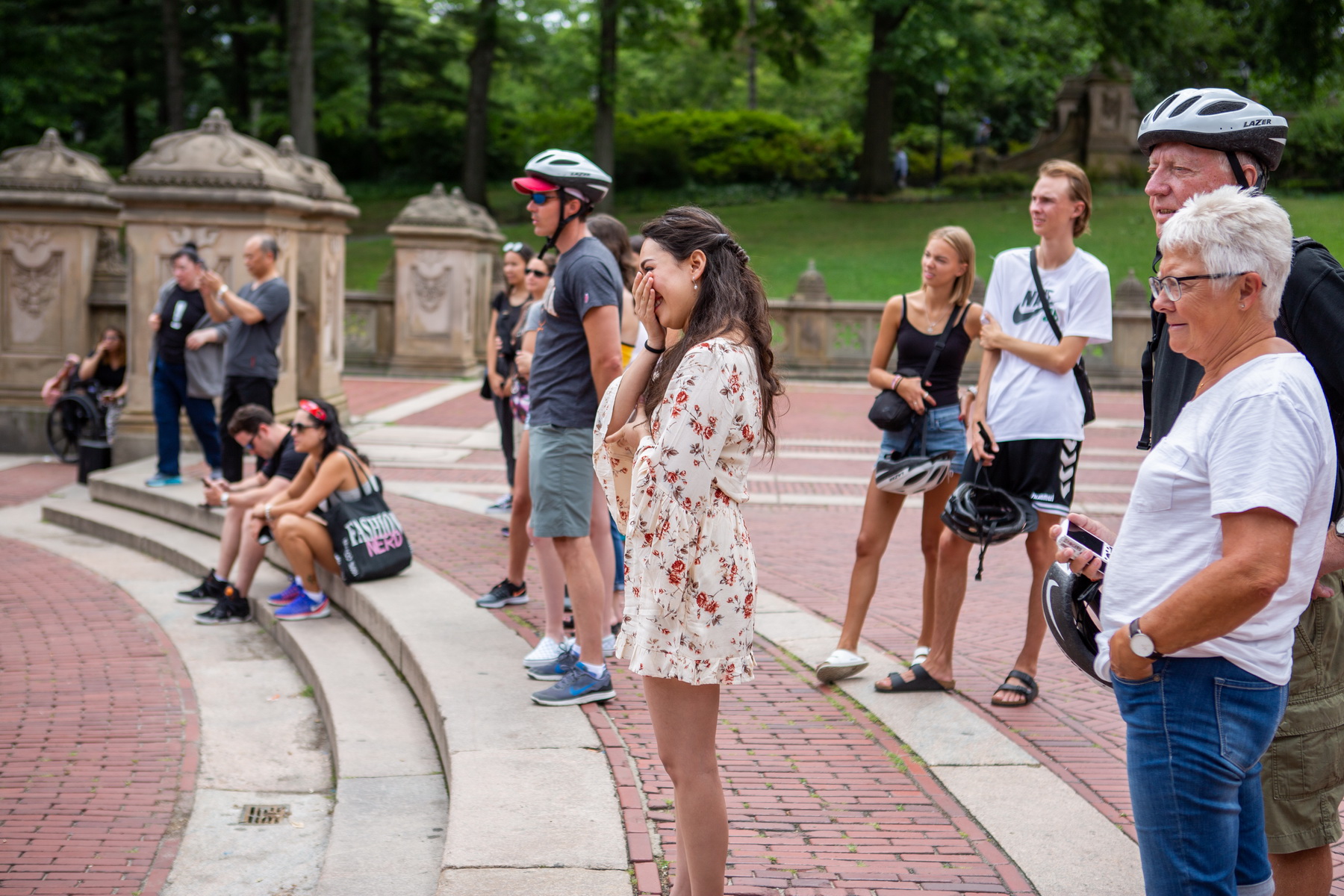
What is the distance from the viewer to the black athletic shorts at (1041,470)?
15.4ft

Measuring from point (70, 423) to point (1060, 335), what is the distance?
34.9 feet

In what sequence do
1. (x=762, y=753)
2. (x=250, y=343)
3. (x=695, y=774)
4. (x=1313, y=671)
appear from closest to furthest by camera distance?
(x=1313, y=671), (x=695, y=774), (x=762, y=753), (x=250, y=343)

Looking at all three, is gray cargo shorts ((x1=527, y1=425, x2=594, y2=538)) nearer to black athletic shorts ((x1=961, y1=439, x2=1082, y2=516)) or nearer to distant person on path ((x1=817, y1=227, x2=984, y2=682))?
distant person on path ((x1=817, y1=227, x2=984, y2=682))

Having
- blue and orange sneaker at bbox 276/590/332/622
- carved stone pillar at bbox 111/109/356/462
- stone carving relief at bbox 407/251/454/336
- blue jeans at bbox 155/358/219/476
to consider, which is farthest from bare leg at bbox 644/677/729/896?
stone carving relief at bbox 407/251/454/336

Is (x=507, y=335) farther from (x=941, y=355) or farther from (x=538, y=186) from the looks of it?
(x=941, y=355)

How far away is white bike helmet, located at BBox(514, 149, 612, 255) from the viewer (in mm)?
4840

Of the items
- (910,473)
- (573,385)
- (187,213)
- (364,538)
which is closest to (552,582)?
(573,385)

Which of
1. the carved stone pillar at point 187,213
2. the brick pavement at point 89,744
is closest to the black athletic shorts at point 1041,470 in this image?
the brick pavement at point 89,744

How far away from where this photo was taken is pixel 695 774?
288 centimetres

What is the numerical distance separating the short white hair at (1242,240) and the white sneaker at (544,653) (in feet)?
11.4

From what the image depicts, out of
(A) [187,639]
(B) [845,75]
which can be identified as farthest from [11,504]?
(B) [845,75]

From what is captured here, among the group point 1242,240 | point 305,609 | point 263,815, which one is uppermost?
point 1242,240

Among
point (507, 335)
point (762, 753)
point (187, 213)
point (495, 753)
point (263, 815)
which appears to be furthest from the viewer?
point (187, 213)

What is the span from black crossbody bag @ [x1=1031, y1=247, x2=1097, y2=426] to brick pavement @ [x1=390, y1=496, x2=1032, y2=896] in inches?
59.1
